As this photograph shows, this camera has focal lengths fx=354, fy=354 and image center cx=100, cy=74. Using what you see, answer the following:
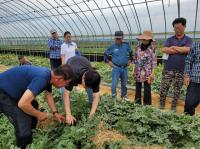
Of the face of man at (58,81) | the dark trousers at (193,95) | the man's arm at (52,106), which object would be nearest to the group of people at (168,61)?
the dark trousers at (193,95)

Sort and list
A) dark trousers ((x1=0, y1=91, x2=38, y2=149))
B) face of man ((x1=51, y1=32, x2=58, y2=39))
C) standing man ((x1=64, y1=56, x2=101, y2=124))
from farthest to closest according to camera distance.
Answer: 1. face of man ((x1=51, y1=32, x2=58, y2=39))
2. standing man ((x1=64, y1=56, x2=101, y2=124))
3. dark trousers ((x1=0, y1=91, x2=38, y2=149))

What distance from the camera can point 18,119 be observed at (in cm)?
413

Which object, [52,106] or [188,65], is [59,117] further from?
[188,65]

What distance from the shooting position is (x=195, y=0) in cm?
1161

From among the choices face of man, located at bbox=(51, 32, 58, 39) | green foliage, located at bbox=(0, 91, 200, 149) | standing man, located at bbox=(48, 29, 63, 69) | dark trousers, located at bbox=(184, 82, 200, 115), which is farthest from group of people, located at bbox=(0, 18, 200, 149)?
face of man, located at bbox=(51, 32, 58, 39)

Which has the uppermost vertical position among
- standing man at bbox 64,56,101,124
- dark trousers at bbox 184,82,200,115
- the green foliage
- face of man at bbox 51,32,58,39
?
face of man at bbox 51,32,58,39

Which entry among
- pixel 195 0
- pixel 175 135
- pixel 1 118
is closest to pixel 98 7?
pixel 195 0

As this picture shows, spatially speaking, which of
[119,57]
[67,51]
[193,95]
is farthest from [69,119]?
[67,51]

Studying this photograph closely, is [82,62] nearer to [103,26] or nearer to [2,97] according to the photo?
[2,97]

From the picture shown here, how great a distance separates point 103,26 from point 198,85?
41.7 ft

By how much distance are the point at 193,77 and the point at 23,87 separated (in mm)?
2668

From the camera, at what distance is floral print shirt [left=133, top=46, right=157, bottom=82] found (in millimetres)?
6840

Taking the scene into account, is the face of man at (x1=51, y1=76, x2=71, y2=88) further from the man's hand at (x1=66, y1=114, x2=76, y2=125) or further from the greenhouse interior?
the man's hand at (x1=66, y1=114, x2=76, y2=125)

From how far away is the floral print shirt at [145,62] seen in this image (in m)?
6.84
